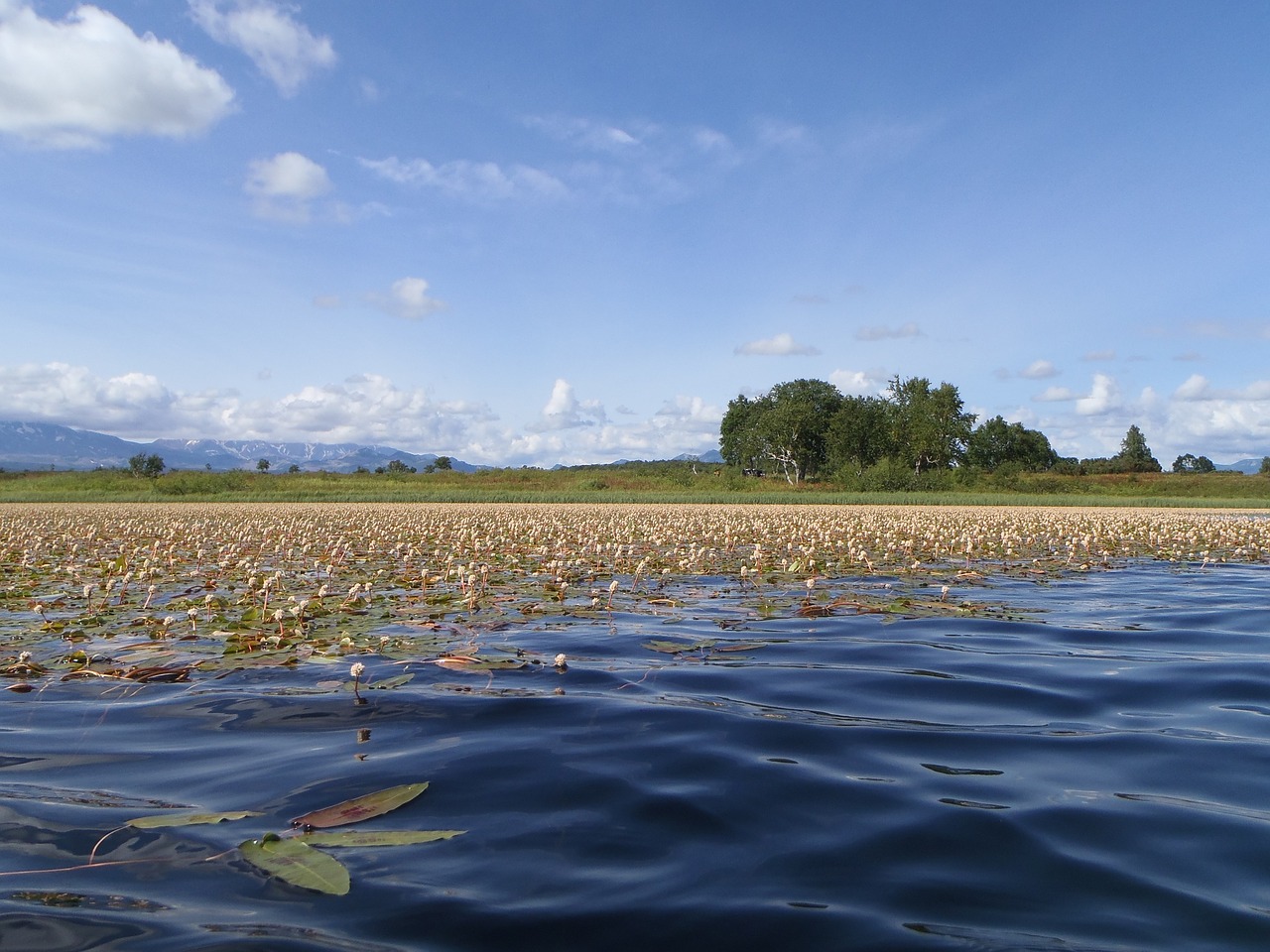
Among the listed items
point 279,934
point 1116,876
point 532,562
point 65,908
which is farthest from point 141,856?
point 532,562

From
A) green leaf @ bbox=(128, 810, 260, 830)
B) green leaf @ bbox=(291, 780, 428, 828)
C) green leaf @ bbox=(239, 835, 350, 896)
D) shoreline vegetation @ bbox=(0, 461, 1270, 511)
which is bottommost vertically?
green leaf @ bbox=(128, 810, 260, 830)

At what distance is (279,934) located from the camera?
171 cm

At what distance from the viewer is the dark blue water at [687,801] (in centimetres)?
178

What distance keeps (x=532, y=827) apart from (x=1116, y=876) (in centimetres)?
153

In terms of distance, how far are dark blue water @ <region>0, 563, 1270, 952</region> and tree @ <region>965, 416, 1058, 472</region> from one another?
6500 centimetres

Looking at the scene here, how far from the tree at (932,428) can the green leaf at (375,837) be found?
66236mm

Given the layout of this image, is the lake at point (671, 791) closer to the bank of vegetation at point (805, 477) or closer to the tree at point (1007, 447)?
the bank of vegetation at point (805, 477)

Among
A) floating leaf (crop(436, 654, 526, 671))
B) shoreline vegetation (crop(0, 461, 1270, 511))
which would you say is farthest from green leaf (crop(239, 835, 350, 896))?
shoreline vegetation (crop(0, 461, 1270, 511))

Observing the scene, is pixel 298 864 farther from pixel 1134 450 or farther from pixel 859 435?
pixel 1134 450

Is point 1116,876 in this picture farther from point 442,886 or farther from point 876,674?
point 876,674

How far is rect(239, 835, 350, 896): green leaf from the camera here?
189cm

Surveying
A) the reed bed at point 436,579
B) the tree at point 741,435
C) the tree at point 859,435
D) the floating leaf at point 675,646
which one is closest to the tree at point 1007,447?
the tree at point 859,435

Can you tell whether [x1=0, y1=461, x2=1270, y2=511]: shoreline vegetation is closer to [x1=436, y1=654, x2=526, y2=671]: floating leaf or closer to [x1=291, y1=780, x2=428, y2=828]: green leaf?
[x1=436, y1=654, x2=526, y2=671]: floating leaf

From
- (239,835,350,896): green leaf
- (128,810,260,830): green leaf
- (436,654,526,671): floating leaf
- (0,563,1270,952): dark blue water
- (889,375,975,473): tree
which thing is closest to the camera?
Result: (0,563,1270,952): dark blue water
